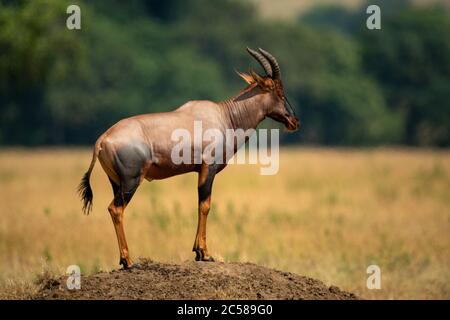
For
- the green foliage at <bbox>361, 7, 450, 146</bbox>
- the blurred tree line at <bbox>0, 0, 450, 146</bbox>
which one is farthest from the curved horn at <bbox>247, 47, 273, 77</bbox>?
the green foliage at <bbox>361, 7, 450, 146</bbox>

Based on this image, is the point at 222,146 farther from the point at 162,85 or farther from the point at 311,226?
the point at 162,85

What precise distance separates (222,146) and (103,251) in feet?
26.3

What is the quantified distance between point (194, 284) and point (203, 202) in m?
1.14

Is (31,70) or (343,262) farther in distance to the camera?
(31,70)

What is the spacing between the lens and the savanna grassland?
1758 cm

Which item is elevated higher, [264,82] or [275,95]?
[264,82]

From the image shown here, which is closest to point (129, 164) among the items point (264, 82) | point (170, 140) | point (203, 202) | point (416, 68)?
point (170, 140)

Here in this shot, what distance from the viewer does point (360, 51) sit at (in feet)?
Result: 305

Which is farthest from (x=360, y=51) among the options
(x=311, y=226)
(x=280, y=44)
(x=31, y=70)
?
(x=311, y=226)

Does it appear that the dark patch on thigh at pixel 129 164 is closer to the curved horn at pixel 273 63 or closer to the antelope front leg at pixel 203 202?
the antelope front leg at pixel 203 202

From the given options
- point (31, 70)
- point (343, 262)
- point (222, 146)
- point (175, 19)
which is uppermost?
point (175, 19)

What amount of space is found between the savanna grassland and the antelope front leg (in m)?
0.55

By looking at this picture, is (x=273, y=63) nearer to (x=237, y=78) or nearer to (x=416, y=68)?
(x=237, y=78)

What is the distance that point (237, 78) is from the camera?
90188 millimetres
